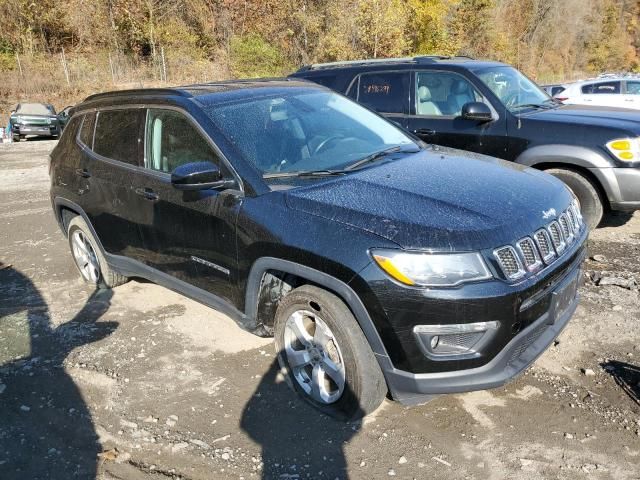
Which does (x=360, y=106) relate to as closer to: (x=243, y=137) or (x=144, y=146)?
(x=243, y=137)

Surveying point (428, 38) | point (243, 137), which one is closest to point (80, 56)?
point (428, 38)

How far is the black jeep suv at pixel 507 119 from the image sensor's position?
5.18 metres

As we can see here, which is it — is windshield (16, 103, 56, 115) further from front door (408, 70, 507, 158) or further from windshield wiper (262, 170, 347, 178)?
windshield wiper (262, 170, 347, 178)

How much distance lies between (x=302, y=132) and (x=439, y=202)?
1.26 m

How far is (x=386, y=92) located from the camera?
21.1 feet

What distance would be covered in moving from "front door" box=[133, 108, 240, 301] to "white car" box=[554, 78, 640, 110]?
1269cm

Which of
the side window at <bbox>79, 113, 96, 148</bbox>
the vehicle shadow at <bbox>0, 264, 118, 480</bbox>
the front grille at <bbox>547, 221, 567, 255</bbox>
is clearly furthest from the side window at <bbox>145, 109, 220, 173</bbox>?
the front grille at <bbox>547, 221, 567, 255</bbox>

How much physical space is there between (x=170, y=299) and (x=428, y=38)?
28367 mm

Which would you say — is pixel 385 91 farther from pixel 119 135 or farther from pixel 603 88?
pixel 603 88

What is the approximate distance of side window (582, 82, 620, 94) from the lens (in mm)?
14172

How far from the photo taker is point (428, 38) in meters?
29.7

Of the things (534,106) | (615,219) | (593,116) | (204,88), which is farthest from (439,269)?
(615,219)

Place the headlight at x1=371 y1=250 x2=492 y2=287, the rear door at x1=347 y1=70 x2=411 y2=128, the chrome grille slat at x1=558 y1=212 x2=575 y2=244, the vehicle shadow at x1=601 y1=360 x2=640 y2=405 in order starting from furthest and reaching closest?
the rear door at x1=347 y1=70 x2=411 y2=128 → the vehicle shadow at x1=601 y1=360 x2=640 y2=405 → the chrome grille slat at x1=558 y1=212 x2=575 y2=244 → the headlight at x1=371 y1=250 x2=492 y2=287

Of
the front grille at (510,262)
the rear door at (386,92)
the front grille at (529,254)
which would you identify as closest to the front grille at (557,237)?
the front grille at (529,254)
